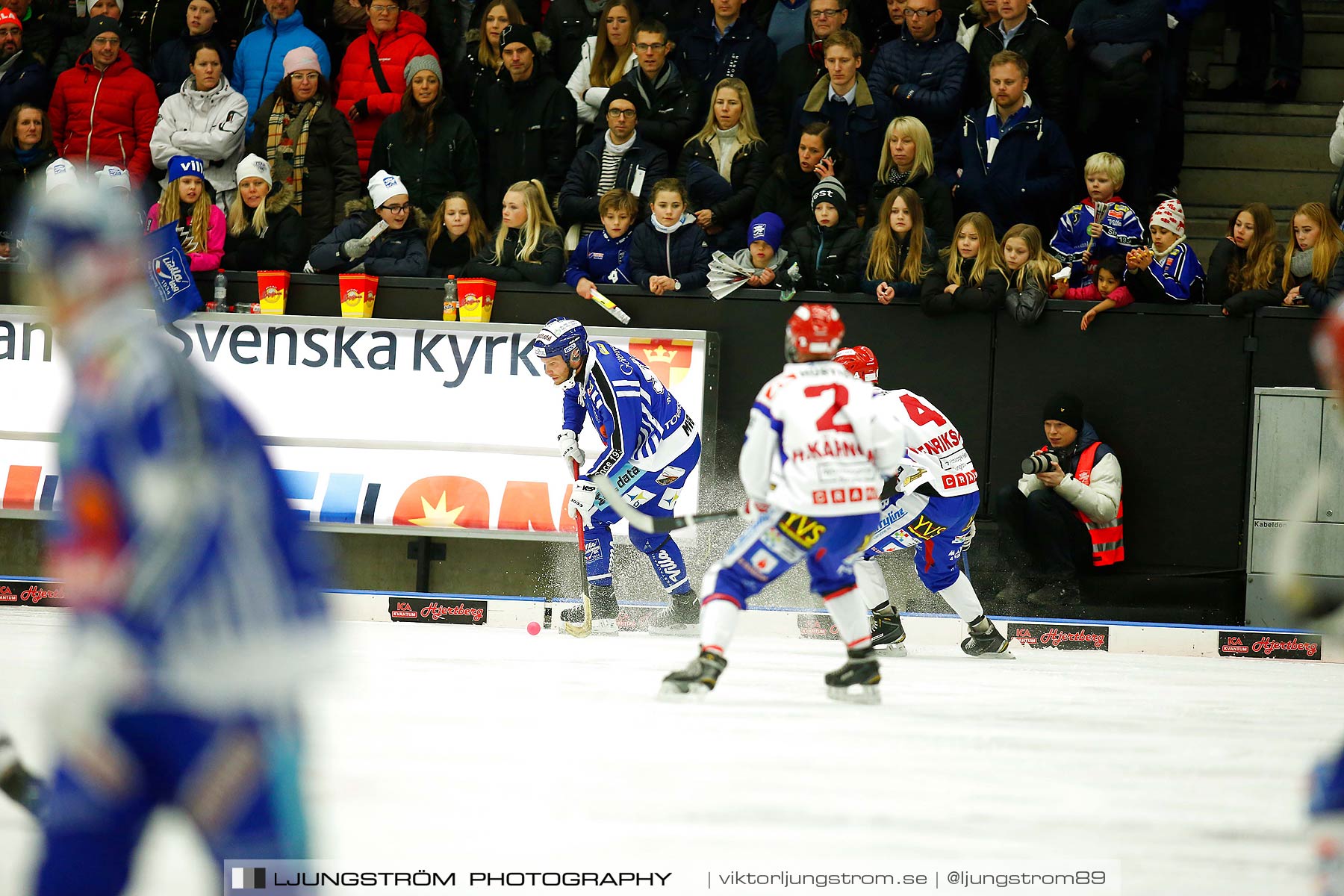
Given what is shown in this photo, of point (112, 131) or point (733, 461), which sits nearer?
point (733, 461)

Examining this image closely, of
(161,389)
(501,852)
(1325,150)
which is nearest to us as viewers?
(161,389)

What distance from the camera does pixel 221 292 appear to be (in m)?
9.85

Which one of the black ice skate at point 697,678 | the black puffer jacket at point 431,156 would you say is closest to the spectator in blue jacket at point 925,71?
the black puffer jacket at point 431,156

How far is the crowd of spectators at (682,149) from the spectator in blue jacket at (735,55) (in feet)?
0.07

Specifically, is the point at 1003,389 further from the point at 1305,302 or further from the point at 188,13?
the point at 188,13

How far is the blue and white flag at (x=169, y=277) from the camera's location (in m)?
9.61

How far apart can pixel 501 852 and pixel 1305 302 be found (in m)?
7.64

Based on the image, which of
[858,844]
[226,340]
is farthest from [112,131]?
[858,844]

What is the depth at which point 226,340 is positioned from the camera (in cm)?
983

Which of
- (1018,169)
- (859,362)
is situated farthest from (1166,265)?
(859,362)

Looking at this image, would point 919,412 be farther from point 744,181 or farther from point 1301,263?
point 1301,263

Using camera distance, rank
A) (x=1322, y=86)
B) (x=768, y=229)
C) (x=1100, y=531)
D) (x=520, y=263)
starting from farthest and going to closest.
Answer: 1. (x=1322, y=86)
2. (x=520, y=263)
3. (x=768, y=229)
4. (x=1100, y=531)

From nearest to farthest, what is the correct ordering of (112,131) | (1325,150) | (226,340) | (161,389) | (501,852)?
(161,389), (501,852), (226,340), (112,131), (1325,150)

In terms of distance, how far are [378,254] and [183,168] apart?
4.80ft
